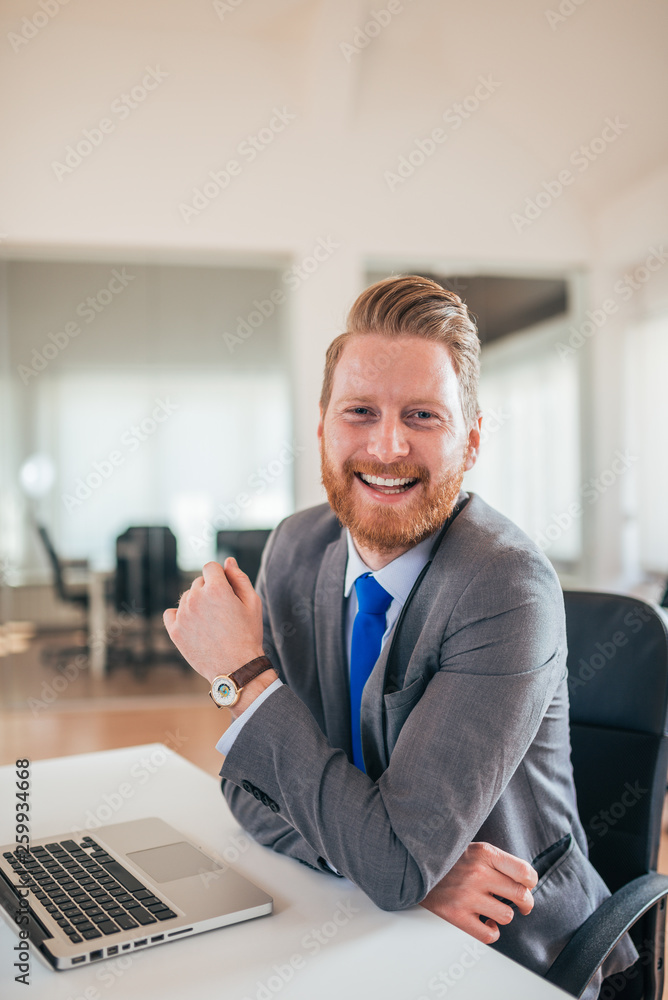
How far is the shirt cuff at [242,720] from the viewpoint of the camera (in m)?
1.03

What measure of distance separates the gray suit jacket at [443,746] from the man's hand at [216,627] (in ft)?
0.27

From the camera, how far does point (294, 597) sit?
1.43 m

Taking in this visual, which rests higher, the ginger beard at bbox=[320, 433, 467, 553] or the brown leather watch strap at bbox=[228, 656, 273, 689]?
the ginger beard at bbox=[320, 433, 467, 553]

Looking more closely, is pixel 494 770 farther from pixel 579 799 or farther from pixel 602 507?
pixel 602 507

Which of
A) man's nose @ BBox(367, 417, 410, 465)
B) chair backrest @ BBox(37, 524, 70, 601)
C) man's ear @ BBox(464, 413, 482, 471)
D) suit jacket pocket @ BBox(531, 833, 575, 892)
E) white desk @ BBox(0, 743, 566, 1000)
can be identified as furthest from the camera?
Result: chair backrest @ BBox(37, 524, 70, 601)

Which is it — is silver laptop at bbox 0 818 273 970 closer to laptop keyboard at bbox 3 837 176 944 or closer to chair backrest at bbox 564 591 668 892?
laptop keyboard at bbox 3 837 176 944

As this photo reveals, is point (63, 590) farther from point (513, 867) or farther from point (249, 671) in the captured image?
point (513, 867)

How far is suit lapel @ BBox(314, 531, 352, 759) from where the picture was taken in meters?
1.29

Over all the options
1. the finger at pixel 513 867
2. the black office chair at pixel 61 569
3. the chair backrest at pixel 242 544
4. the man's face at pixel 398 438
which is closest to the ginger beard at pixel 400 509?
the man's face at pixel 398 438

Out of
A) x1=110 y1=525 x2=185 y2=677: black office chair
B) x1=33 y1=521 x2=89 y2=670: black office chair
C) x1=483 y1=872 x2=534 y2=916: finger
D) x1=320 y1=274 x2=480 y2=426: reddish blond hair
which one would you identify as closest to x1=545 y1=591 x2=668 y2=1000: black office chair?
x1=483 y1=872 x2=534 y2=916: finger

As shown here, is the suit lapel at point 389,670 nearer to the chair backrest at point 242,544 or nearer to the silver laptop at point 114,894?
the silver laptop at point 114,894

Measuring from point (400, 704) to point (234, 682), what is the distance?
0.76 ft

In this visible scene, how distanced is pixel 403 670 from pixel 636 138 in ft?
14.8

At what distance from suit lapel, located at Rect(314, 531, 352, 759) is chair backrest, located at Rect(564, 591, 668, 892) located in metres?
0.38
